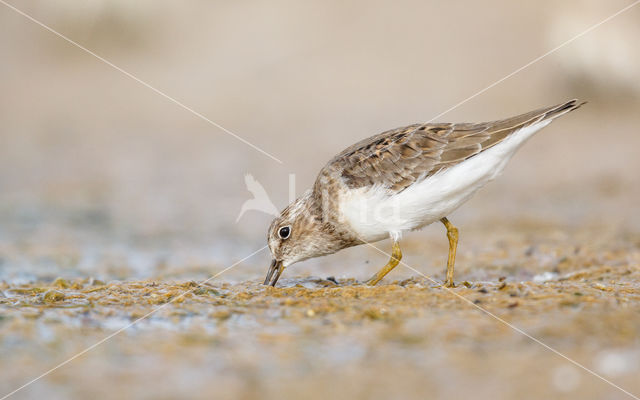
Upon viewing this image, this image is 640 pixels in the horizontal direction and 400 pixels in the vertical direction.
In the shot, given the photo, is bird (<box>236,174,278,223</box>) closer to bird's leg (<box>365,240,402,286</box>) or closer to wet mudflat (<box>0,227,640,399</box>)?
bird's leg (<box>365,240,402,286</box>)

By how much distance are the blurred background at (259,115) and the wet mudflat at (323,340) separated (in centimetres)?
37

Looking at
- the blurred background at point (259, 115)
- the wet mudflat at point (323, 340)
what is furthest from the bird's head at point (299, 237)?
the blurred background at point (259, 115)

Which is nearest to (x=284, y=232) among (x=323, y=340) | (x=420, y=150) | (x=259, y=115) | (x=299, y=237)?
(x=299, y=237)

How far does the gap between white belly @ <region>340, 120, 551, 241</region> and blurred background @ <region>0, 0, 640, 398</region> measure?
1555mm

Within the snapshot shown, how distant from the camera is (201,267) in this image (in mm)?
9586

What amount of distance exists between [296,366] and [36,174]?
1349cm

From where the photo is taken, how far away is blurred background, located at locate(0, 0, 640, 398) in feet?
36.2

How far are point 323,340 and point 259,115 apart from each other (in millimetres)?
15338

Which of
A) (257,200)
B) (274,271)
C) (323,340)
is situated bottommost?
(323,340)

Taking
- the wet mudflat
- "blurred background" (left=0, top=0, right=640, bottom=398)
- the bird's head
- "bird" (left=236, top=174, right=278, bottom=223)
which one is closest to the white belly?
the bird's head

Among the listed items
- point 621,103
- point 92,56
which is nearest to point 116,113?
point 92,56

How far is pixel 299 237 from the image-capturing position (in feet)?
25.0

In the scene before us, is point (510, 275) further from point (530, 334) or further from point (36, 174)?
point (36, 174)

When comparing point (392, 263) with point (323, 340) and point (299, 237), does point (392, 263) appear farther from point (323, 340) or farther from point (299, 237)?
point (323, 340)
